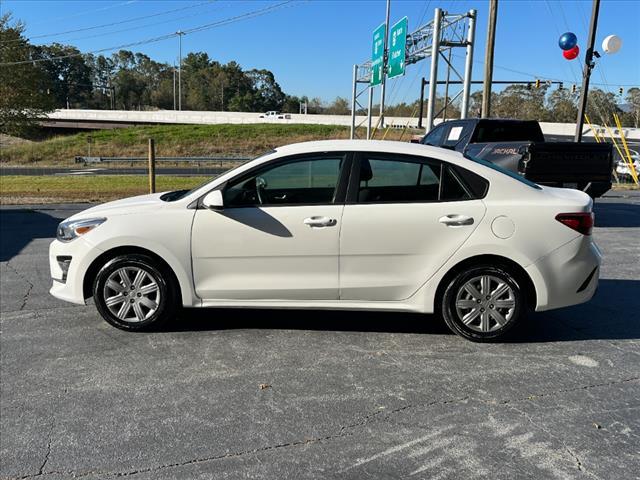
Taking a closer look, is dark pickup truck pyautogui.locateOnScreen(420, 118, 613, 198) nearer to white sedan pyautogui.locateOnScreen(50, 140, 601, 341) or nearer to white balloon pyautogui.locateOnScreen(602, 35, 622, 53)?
white sedan pyautogui.locateOnScreen(50, 140, 601, 341)

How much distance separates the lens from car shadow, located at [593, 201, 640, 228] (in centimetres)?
1033

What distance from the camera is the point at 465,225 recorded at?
4.15 m

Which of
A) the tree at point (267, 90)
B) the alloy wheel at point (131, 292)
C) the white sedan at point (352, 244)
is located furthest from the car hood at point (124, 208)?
the tree at point (267, 90)

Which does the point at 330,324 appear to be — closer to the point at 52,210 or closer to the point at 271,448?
the point at 271,448

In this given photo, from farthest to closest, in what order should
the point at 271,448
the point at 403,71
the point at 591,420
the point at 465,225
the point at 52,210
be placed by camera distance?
the point at 403,71
the point at 52,210
the point at 465,225
the point at 591,420
the point at 271,448

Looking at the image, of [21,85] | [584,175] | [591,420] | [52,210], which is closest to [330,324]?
[591,420]

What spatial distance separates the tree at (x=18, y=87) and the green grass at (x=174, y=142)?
222 centimetres

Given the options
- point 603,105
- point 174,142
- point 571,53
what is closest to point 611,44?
point 571,53

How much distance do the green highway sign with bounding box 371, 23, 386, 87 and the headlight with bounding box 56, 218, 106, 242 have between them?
2109cm

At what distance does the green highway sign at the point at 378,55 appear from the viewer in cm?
2350

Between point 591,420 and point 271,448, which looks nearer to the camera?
point 271,448

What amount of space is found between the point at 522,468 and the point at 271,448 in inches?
52.3

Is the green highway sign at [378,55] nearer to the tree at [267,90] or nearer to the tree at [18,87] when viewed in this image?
the tree at [18,87]

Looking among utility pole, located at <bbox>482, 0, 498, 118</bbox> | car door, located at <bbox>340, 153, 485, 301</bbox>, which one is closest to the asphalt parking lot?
car door, located at <bbox>340, 153, 485, 301</bbox>
